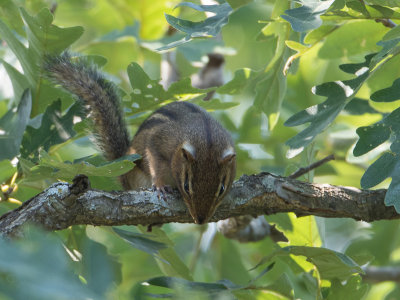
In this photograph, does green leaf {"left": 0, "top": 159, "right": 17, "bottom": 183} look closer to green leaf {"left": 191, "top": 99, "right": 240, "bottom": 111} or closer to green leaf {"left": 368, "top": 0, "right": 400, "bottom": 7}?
green leaf {"left": 191, "top": 99, "right": 240, "bottom": 111}

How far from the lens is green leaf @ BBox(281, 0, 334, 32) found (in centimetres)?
212

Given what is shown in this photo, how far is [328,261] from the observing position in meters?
2.58

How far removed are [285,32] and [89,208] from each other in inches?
51.8

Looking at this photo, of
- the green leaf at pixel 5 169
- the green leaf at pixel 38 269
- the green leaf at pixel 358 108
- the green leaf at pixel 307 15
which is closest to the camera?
the green leaf at pixel 38 269

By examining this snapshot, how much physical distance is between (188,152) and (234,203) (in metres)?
0.74

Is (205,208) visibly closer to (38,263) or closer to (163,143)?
(163,143)

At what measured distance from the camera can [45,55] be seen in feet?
9.93

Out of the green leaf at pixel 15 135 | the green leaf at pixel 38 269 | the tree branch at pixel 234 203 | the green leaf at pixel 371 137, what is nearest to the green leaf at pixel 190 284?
the tree branch at pixel 234 203

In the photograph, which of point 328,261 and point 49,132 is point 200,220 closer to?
point 328,261

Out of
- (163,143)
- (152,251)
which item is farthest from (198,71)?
(152,251)

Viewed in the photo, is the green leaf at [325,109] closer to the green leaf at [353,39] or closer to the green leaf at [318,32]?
the green leaf at [318,32]

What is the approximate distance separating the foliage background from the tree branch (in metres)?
0.12

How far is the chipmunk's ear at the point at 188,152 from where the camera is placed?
10.7 ft

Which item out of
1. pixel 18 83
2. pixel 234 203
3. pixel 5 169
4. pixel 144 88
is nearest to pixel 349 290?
pixel 234 203
